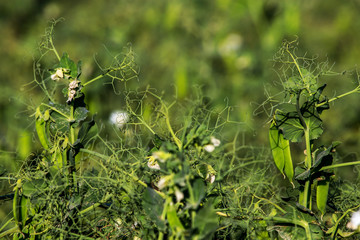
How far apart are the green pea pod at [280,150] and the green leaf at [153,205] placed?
15 cm

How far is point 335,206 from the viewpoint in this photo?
2.06ft

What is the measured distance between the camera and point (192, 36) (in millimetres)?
2258

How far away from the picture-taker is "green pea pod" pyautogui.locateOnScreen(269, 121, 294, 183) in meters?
0.59

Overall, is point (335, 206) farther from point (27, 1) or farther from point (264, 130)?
point (27, 1)

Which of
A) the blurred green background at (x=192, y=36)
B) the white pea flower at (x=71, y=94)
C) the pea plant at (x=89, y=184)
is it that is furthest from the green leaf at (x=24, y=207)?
the blurred green background at (x=192, y=36)

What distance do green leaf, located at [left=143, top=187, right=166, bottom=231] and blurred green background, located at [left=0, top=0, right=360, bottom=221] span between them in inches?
50.3

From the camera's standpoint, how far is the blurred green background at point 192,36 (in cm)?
199

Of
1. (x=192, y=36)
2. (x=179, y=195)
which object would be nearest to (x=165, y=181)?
(x=179, y=195)

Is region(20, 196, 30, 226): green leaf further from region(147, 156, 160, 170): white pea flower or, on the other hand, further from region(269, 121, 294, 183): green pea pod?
region(269, 121, 294, 183): green pea pod

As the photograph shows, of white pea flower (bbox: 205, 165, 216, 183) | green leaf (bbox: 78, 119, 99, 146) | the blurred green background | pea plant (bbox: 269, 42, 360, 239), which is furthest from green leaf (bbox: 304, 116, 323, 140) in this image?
the blurred green background

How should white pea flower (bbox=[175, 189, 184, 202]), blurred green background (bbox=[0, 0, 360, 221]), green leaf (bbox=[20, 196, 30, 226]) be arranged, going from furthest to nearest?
blurred green background (bbox=[0, 0, 360, 221])
green leaf (bbox=[20, 196, 30, 226])
white pea flower (bbox=[175, 189, 184, 202])

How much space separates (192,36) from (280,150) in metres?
1.71

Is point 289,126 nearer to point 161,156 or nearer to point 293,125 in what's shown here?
point 293,125

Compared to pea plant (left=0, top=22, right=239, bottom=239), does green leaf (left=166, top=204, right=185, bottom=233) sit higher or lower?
higher
